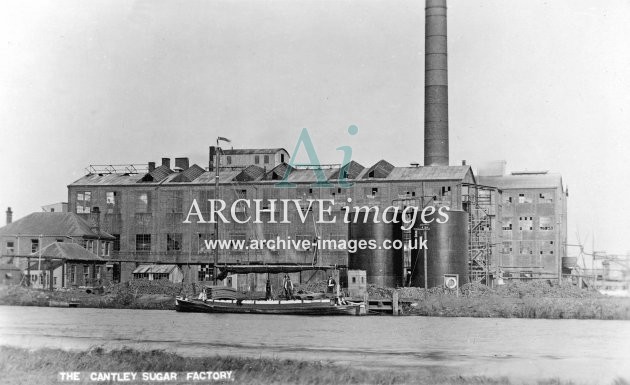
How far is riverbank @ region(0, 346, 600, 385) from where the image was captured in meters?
23.6

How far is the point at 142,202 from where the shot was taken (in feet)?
220

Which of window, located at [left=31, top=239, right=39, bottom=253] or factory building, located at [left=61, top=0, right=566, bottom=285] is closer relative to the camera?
factory building, located at [left=61, top=0, right=566, bottom=285]

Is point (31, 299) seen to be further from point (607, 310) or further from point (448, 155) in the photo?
point (607, 310)

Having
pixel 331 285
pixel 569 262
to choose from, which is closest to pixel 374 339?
pixel 331 285

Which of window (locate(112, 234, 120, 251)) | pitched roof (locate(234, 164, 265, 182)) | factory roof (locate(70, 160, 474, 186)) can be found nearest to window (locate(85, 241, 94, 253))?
window (locate(112, 234, 120, 251))

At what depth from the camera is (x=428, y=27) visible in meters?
63.2

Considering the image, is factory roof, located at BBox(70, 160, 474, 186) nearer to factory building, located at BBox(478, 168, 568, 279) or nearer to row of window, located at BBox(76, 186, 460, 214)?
row of window, located at BBox(76, 186, 460, 214)

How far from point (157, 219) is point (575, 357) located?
129 feet

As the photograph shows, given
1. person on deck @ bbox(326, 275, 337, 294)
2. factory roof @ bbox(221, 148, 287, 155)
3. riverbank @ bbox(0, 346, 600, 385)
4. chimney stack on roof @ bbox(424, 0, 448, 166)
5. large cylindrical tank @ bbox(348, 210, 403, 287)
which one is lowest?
riverbank @ bbox(0, 346, 600, 385)

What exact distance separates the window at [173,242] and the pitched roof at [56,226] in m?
4.21

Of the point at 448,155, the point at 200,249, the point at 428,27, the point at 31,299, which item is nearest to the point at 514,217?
the point at 448,155

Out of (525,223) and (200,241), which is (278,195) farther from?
(525,223)

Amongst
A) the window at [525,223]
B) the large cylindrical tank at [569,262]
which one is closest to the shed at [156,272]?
the window at [525,223]

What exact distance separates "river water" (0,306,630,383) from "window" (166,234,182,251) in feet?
41.1
